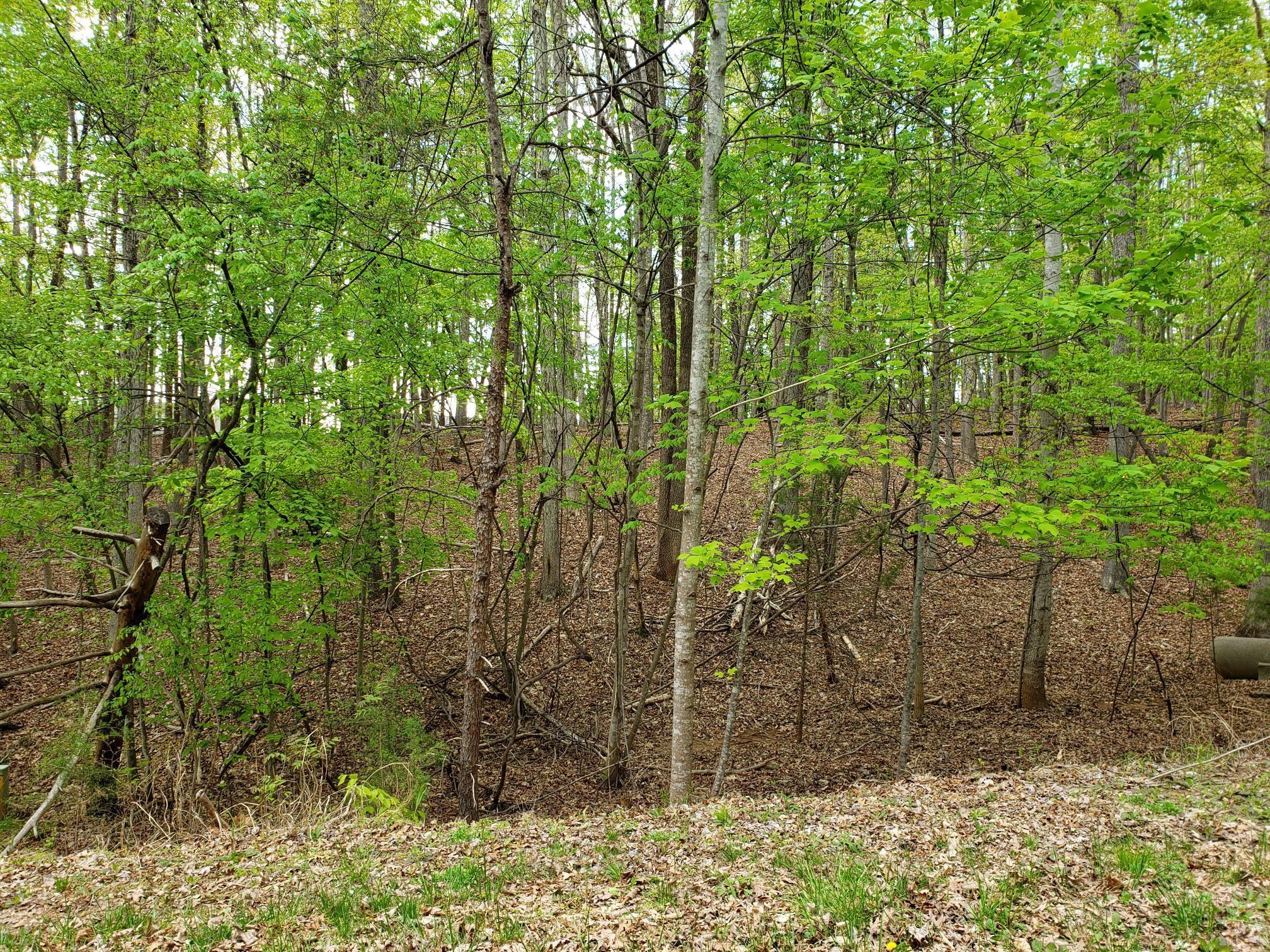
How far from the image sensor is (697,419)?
243 inches

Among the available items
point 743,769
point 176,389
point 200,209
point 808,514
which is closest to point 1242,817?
point 743,769

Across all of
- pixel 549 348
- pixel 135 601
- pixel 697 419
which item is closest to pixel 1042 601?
pixel 697 419

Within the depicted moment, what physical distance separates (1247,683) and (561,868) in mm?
10679

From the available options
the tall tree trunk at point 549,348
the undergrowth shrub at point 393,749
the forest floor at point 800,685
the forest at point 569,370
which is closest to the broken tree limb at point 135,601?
the forest at point 569,370

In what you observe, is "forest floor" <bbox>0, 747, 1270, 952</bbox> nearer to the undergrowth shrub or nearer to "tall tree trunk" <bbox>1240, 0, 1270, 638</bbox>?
the undergrowth shrub

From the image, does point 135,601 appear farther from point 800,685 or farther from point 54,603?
point 800,685

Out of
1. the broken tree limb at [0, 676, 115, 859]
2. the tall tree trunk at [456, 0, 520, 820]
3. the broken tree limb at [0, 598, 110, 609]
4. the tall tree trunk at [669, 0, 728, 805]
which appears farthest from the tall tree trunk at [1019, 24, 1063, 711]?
the broken tree limb at [0, 598, 110, 609]

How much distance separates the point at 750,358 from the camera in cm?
892

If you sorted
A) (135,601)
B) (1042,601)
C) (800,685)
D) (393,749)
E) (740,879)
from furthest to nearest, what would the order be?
(1042,601) < (800,685) < (393,749) < (135,601) < (740,879)

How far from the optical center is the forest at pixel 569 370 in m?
6.16

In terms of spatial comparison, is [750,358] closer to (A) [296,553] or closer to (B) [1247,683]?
(A) [296,553]

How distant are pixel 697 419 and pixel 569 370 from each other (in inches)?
142

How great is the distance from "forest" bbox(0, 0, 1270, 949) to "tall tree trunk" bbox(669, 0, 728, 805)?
0.14ft

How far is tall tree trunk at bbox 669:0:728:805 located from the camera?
6098 millimetres
